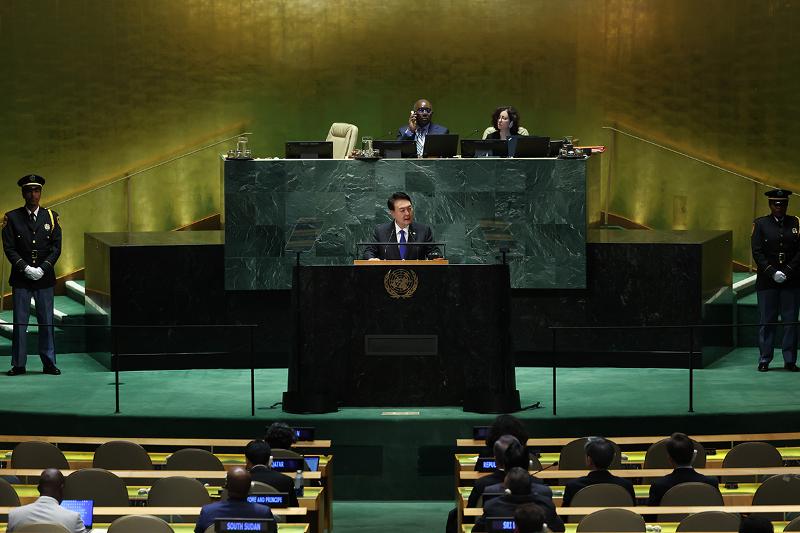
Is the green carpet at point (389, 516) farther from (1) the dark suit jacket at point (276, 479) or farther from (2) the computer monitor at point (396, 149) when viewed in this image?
(2) the computer monitor at point (396, 149)

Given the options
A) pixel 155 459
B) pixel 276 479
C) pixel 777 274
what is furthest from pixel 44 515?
pixel 777 274

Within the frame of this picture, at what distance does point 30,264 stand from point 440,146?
3.72m

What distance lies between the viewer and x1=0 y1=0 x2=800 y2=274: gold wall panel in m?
16.4

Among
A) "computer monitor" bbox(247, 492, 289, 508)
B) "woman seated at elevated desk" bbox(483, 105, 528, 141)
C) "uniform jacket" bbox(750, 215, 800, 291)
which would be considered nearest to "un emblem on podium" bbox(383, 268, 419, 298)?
"woman seated at elevated desk" bbox(483, 105, 528, 141)

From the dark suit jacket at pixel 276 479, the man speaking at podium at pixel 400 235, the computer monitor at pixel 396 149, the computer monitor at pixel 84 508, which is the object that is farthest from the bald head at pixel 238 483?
the computer monitor at pixel 396 149

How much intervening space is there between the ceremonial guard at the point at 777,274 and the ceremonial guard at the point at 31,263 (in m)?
6.14

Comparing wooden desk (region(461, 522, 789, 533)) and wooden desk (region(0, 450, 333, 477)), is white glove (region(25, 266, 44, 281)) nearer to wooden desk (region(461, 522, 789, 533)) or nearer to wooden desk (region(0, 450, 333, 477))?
wooden desk (region(0, 450, 333, 477))

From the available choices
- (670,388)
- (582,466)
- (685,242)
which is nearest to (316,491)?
(582,466)

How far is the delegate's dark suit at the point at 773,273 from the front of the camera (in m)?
13.1

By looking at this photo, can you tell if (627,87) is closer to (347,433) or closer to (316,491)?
(347,433)

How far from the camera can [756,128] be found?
651 inches

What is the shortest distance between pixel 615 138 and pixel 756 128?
5.17ft

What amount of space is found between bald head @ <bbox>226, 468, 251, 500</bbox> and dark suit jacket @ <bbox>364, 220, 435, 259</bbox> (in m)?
4.58

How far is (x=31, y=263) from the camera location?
1316 centimetres
